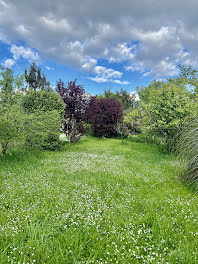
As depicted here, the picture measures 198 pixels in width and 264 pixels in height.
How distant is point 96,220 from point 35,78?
27.5m

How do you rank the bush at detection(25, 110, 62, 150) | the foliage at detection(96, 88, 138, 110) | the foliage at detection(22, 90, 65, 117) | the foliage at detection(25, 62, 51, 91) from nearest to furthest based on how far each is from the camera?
the bush at detection(25, 110, 62, 150), the foliage at detection(22, 90, 65, 117), the foliage at detection(25, 62, 51, 91), the foliage at detection(96, 88, 138, 110)

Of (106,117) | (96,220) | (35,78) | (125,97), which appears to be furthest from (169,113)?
(35,78)

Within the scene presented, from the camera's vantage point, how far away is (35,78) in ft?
80.9

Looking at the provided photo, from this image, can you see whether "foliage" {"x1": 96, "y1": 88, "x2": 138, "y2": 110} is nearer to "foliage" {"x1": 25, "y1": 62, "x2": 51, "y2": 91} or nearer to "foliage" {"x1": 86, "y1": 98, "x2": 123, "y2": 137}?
"foliage" {"x1": 25, "y1": 62, "x2": 51, "y2": 91}

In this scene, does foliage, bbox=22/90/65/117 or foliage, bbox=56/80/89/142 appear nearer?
foliage, bbox=22/90/65/117

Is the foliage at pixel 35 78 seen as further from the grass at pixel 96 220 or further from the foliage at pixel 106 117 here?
the grass at pixel 96 220

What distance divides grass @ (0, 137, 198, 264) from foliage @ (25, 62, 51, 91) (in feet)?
80.9

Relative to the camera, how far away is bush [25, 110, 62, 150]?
6148 millimetres

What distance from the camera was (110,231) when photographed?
2.03 metres

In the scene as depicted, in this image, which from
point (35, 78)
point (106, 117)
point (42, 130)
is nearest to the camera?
point (42, 130)

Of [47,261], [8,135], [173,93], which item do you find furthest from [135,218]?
[173,93]

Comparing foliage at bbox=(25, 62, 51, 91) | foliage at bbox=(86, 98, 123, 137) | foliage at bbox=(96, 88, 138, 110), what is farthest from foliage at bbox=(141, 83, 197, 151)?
foliage at bbox=(25, 62, 51, 91)

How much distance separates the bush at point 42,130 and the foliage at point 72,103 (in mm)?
2400

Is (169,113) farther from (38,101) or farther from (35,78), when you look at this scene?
(35,78)
